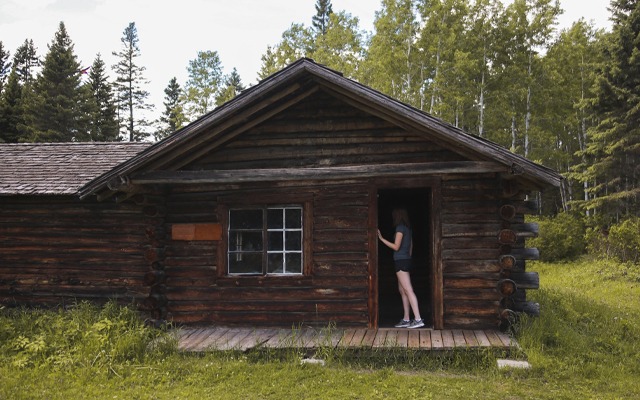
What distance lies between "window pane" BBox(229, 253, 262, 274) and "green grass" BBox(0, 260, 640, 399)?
171 cm

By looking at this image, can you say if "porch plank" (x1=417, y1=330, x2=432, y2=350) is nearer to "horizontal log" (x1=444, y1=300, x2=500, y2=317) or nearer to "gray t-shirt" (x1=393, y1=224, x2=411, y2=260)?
"horizontal log" (x1=444, y1=300, x2=500, y2=317)

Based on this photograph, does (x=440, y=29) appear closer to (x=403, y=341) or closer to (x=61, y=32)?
(x=403, y=341)

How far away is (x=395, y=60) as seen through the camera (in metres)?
24.4

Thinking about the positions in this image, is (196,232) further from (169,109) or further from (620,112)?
(169,109)

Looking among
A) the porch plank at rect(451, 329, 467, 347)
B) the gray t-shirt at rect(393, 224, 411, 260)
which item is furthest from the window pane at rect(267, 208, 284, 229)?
the porch plank at rect(451, 329, 467, 347)

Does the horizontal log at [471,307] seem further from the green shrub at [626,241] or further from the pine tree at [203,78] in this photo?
the pine tree at [203,78]

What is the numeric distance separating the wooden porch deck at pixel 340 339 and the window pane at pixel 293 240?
1.40 meters

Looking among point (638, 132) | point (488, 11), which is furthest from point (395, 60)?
→ point (638, 132)

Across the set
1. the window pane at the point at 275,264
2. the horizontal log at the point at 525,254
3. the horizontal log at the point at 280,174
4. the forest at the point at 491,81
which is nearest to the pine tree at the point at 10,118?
the forest at the point at 491,81

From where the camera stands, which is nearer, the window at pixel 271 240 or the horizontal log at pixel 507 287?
the horizontal log at pixel 507 287

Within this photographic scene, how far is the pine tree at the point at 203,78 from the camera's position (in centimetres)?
3366

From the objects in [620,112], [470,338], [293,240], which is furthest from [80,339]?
[620,112]

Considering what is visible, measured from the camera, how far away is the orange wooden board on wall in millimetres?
8680

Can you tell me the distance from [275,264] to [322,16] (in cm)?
3710
